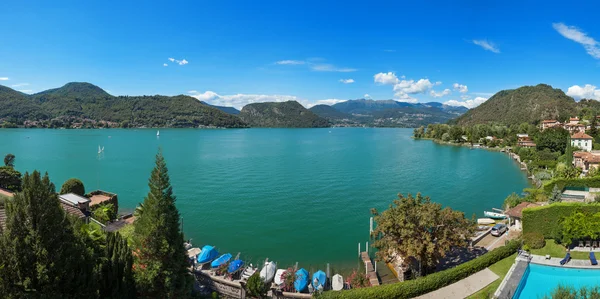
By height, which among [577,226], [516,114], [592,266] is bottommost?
[592,266]

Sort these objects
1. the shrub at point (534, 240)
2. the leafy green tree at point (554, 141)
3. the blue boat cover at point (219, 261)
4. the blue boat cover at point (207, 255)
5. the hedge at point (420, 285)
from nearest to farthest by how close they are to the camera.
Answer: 1. the hedge at point (420, 285)
2. the blue boat cover at point (219, 261)
3. the blue boat cover at point (207, 255)
4. the shrub at point (534, 240)
5. the leafy green tree at point (554, 141)

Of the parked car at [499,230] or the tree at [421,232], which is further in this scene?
the parked car at [499,230]

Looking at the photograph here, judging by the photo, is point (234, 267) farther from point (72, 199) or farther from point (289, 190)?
point (289, 190)

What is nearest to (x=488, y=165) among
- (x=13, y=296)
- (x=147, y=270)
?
(x=147, y=270)

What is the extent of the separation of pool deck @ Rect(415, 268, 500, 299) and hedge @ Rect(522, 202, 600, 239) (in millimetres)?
6488

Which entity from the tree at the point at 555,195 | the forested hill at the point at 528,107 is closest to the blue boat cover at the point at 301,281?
the tree at the point at 555,195

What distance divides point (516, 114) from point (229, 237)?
181 m

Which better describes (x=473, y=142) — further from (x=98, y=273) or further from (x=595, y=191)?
(x=98, y=273)

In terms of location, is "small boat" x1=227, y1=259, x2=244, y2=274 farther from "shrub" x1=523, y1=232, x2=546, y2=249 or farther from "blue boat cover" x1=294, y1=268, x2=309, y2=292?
"shrub" x1=523, y1=232, x2=546, y2=249

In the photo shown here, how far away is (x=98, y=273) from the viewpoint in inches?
463

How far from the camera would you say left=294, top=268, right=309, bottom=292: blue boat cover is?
57.7ft

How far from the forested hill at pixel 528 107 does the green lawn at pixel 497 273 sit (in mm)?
134207

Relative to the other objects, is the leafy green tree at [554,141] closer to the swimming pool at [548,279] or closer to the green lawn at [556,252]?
the green lawn at [556,252]

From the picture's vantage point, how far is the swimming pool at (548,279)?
1652cm
